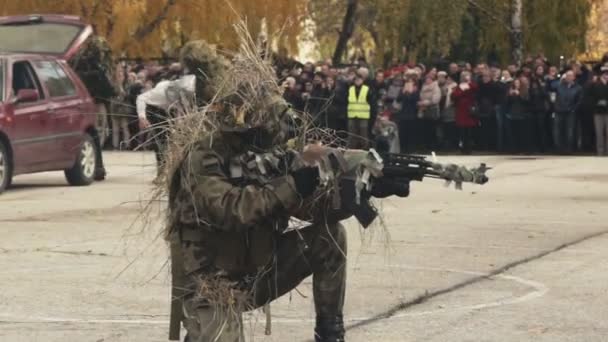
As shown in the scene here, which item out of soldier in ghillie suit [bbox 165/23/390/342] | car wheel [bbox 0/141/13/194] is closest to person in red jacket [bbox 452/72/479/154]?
car wheel [bbox 0/141/13/194]

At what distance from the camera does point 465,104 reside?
27.1m

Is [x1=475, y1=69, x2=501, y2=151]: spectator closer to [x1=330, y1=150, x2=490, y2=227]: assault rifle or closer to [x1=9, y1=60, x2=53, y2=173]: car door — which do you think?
[x1=9, y1=60, x2=53, y2=173]: car door

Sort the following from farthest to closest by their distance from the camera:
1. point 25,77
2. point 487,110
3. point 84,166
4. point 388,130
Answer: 1. point 487,110
2. point 388,130
3. point 84,166
4. point 25,77

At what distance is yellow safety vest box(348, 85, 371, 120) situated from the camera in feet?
85.1

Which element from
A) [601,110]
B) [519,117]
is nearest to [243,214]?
[601,110]

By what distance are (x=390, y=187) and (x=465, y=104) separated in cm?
2123

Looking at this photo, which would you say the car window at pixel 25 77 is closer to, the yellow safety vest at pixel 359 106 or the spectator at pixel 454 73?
the yellow safety vest at pixel 359 106

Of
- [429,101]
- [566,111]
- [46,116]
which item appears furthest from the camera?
[429,101]

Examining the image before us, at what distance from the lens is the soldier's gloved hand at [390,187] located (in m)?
6.03

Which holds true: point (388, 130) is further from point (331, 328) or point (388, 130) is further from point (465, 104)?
point (331, 328)

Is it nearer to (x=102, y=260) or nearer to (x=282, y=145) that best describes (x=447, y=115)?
(x=102, y=260)

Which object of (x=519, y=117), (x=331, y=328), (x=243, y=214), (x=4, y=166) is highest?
(x=243, y=214)

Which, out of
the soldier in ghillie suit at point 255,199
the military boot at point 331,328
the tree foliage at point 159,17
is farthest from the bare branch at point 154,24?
the military boot at point 331,328

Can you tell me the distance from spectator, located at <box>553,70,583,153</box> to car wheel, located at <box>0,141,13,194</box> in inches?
430
